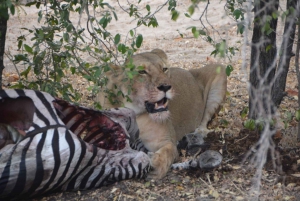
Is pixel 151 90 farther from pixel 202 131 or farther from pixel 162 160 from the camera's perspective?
pixel 202 131

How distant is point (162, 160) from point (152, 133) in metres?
0.53

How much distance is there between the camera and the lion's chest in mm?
4891

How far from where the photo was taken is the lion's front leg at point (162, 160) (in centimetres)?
432

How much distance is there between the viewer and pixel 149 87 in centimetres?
464

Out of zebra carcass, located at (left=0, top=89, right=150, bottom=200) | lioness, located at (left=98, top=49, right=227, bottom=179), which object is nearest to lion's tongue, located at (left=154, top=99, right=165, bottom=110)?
lioness, located at (left=98, top=49, right=227, bottom=179)

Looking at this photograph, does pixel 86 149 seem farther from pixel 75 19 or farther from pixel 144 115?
pixel 75 19

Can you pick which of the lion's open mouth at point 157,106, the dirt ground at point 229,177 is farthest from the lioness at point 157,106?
the dirt ground at point 229,177

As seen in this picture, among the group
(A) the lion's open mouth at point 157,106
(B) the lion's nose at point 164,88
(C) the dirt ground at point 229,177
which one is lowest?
(C) the dirt ground at point 229,177

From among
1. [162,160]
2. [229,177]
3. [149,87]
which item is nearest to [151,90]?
[149,87]

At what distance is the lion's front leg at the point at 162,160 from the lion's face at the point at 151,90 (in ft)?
0.94

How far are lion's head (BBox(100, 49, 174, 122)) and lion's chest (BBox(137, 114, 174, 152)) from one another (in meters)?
0.08

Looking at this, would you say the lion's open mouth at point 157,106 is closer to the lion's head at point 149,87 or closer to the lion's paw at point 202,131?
the lion's head at point 149,87

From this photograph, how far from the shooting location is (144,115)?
16.0 ft

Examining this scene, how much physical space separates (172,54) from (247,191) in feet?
15.3
